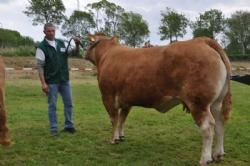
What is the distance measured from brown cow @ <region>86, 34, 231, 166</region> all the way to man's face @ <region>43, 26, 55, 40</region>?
153cm

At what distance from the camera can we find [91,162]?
764cm

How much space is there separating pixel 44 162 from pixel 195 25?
65.5m

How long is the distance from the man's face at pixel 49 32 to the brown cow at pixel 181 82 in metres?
1.53

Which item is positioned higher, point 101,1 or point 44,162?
point 101,1

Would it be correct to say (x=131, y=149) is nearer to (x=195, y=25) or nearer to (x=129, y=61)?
(x=129, y=61)

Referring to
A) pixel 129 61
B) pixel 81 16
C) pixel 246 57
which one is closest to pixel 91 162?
pixel 129 61

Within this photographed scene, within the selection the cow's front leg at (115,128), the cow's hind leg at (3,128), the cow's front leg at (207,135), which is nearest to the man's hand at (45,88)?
the cow's front leg at (115,128)

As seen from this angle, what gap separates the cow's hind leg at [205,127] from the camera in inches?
281

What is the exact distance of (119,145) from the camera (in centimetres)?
891

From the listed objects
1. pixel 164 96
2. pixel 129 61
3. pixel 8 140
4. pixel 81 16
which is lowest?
pixel 8 140

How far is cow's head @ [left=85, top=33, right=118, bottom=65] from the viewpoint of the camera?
31.9ft

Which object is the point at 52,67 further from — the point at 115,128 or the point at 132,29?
the point at 132,29

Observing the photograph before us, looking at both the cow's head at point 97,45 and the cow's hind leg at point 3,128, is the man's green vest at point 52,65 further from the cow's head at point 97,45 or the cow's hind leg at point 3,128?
the cow's hind leg at point 3,128

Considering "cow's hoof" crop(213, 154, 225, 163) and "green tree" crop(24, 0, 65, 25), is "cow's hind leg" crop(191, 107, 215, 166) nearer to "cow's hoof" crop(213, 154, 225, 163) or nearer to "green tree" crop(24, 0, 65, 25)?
"cow's hoof" crop(213, 154, 225, 163)
